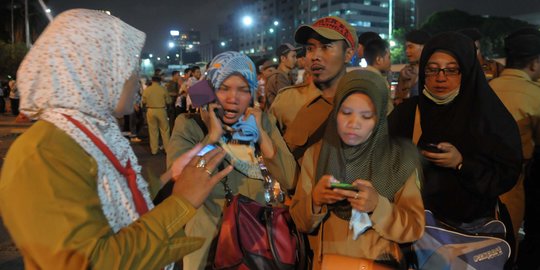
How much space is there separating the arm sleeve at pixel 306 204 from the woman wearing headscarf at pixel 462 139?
0.70 metres

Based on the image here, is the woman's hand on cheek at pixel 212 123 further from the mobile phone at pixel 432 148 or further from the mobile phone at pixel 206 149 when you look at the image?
the mobile phone at pixel 432 148

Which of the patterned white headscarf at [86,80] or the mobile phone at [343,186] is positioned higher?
the patterned white headscarf at [86,80]

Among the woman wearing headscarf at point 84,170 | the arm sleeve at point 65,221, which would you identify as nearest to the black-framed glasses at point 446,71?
the woman wearing headscarf at point 84,170

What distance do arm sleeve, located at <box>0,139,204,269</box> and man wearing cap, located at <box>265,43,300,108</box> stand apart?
548 cm

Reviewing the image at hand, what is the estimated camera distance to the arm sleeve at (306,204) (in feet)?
7.04

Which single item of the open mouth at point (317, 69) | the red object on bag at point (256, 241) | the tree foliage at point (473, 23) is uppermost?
the tree foliage at point (473, 23)

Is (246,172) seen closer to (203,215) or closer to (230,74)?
(203,215)

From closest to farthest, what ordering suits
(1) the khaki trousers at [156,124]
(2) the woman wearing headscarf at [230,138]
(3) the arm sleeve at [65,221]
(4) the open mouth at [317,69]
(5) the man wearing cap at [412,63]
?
1. (3) the arm sleeve at [65,221]
2. (2) the woman wearing headscarf at [230,138]
3. (4) the open mouth at [317,69]
4. (5) the man wearing cap at [412,63]
5. (1) the khaki trousers at [156,124]

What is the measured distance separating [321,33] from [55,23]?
2264 mm

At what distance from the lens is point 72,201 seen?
4.22 ft

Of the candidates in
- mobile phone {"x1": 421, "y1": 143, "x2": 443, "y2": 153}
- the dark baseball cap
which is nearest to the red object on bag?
mobile phone {"x1": 421, "y1": 143, "x2": 443, "y2": 153}

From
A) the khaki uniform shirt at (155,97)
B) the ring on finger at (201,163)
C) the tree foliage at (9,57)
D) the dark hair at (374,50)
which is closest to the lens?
the ring on finger at (201,163)

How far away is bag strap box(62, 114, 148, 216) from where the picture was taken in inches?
56.6

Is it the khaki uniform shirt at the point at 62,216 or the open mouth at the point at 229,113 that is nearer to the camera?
the khaki uniform shirt at the point at 62,216
